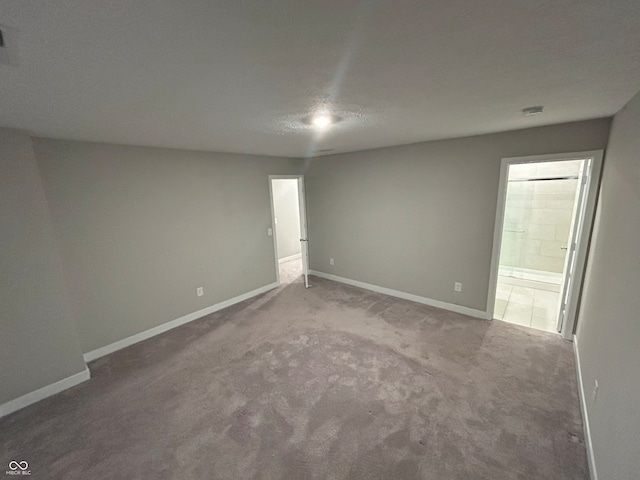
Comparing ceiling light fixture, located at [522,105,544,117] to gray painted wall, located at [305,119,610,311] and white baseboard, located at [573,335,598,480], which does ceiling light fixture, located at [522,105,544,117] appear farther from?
white baseboard, located at [573,335,598,480]

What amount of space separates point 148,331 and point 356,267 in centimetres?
328

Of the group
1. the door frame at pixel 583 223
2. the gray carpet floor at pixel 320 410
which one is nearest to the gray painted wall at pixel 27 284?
the gray carpet floor at pixel 320 410

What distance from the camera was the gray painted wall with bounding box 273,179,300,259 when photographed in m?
6.43

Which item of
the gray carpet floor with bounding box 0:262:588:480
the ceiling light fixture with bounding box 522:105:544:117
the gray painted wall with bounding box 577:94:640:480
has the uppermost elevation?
the ceiling light fixture with bounding box 522:105:544:117

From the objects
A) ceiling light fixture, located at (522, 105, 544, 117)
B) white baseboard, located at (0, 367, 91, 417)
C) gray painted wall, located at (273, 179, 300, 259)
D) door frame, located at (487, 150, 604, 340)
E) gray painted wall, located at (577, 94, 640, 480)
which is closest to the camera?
gray painted wall, located at (577, 94, 640, 480)

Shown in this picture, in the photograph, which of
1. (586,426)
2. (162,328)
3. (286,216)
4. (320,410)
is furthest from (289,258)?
(586,426)

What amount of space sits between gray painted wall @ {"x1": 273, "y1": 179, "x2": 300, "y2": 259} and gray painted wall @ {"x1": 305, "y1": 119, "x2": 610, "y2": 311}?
1526 mm

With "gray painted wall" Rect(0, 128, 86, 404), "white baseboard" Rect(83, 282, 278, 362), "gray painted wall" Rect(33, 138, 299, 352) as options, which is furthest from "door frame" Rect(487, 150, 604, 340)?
"gray painted wall" Rect(0, 128, 86, 404)

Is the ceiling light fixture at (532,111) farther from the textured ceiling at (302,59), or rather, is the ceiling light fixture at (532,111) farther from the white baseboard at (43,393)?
the white baseboard at (43,393)

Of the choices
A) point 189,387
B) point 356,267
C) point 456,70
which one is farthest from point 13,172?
point 356,267

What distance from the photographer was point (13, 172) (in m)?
2.12

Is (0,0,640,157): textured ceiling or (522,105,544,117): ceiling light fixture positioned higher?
(522,105,544,117): ceiling light fixture

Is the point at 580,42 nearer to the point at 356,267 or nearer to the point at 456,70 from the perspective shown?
the point at 456,70

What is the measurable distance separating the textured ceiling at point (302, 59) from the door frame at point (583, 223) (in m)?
0.63
